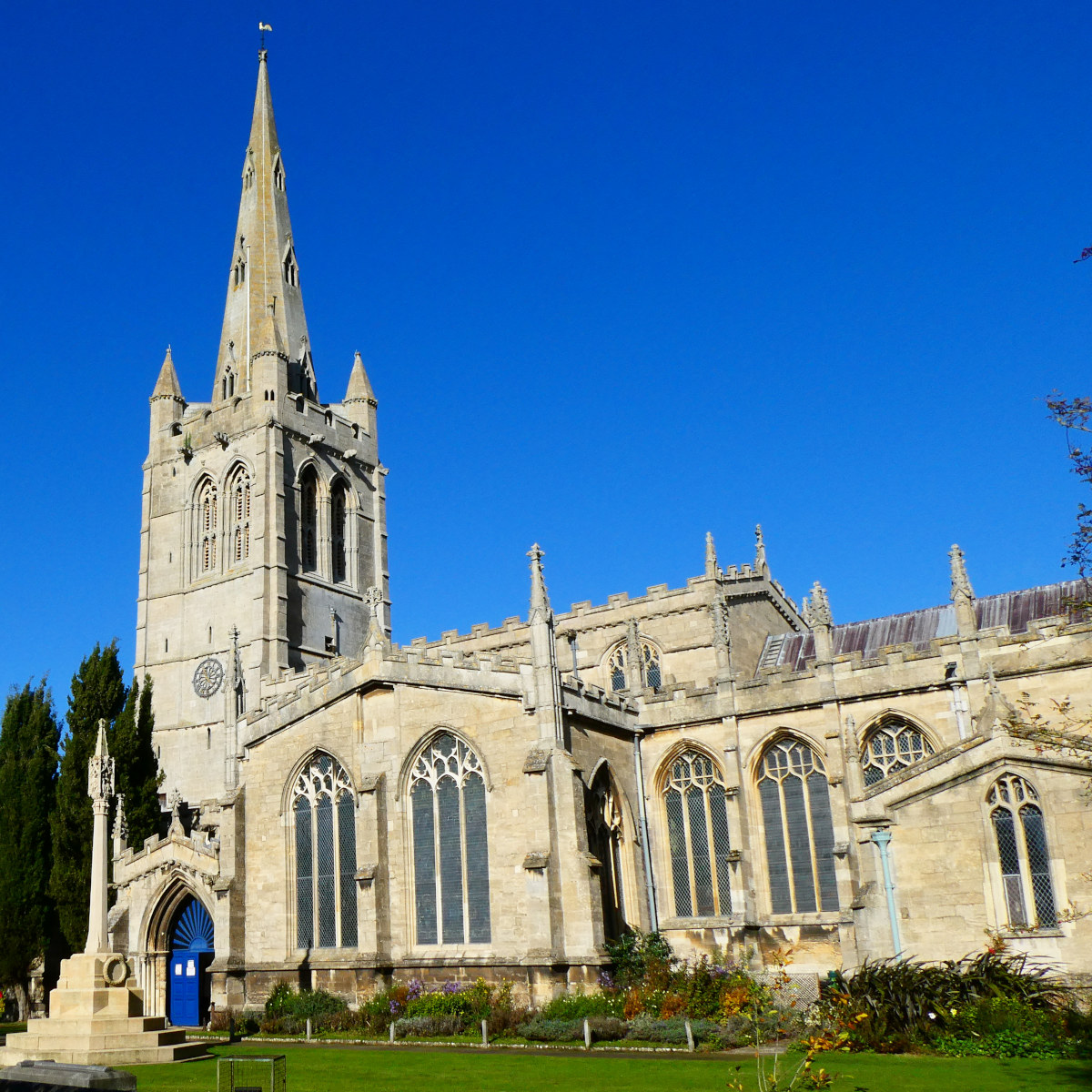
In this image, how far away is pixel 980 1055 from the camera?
58.8ft

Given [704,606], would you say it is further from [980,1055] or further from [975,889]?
[980,1055]

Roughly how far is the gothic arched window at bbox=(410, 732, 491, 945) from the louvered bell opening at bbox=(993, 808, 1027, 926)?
11960 mm

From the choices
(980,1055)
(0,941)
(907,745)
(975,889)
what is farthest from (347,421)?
(980,1055)

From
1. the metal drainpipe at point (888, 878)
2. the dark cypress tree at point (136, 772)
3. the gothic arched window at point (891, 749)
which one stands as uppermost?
the dark cypress tree at point (136, 772)

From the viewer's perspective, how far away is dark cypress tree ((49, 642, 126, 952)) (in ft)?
130

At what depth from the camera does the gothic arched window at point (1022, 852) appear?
22.3 m

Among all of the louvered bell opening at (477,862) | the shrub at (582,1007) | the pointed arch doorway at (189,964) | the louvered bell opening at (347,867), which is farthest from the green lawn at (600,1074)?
the pointed arch doorway at (189,964)

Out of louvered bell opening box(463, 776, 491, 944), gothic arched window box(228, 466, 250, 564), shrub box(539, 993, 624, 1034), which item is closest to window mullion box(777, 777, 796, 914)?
shrub box(539, 993, 624, 1034)

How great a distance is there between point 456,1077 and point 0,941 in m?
28.4

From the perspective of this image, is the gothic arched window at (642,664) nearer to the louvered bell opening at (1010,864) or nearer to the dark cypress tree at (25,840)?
the louvered bell opening at (1010,864)

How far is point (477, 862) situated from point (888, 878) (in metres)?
10.2

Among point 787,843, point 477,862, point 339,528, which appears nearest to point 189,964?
point 477,862

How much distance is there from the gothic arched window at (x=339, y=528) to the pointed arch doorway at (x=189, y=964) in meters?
28.0

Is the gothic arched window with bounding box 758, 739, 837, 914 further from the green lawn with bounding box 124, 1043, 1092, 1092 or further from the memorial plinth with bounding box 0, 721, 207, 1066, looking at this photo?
the memorial plinth with bounding box 0, 721, 207, 1066
